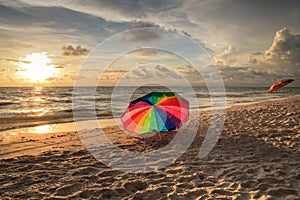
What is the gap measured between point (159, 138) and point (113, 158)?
2532 millimetres

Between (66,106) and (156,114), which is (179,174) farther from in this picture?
(66,106)

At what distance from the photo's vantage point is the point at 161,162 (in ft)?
20.5

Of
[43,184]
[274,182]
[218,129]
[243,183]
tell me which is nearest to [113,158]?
[43,184]

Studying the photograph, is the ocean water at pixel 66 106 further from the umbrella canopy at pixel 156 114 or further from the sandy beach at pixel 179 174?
the umbrella canopy at pixel 156 114

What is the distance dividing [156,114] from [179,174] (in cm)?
280

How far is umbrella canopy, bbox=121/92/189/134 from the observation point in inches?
307

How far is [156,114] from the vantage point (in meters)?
7.81

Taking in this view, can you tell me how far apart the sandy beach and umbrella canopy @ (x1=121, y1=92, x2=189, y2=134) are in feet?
2.17

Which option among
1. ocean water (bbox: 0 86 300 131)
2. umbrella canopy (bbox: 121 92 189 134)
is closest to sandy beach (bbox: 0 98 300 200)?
umbrella canopy (bbox: 121 92 189 134)

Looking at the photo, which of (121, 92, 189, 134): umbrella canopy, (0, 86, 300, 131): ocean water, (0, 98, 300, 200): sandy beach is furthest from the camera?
(0, 86, 300, 131): ocean water

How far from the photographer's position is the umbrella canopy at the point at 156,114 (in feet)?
25.6

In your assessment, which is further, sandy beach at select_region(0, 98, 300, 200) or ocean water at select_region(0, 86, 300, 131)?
ocean water at select_region(0, 86, 300, 131)

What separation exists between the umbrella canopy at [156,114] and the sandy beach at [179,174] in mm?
662

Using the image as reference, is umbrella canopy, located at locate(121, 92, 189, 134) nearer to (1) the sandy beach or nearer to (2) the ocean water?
(1) the sandy beach
